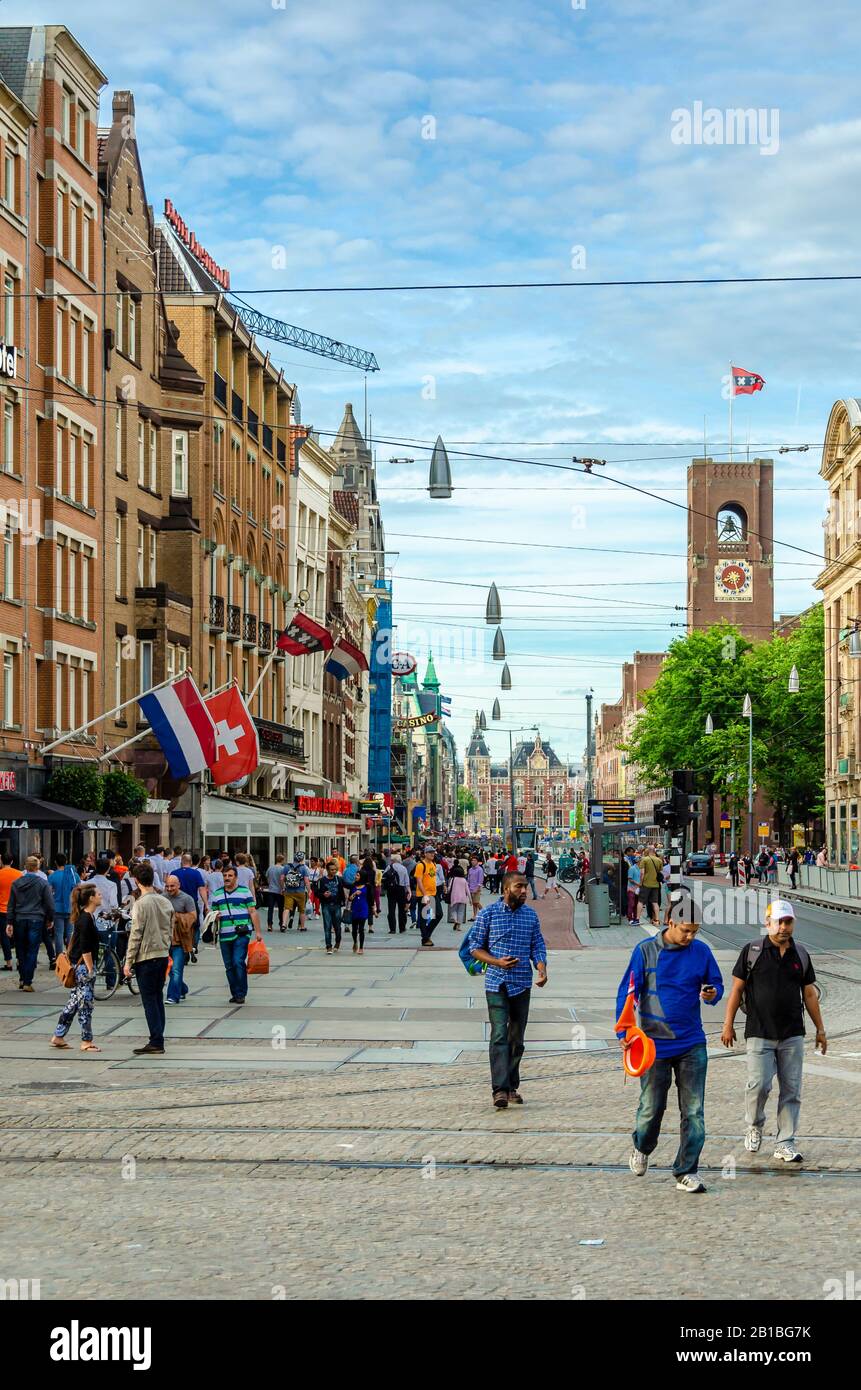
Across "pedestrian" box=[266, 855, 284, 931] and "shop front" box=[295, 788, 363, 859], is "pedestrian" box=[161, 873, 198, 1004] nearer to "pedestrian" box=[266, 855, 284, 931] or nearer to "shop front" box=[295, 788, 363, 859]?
"pedestrian" box=[266, 855, 284, 931]

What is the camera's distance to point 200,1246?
868cm

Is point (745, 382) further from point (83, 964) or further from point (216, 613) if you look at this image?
point (83, 964)

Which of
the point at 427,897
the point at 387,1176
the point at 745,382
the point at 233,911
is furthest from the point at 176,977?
the point at 745,382

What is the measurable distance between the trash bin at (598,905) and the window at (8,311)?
1756 centimetres

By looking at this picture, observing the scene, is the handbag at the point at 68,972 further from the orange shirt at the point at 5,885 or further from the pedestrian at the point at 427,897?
the pedestrian at the point at 427,897

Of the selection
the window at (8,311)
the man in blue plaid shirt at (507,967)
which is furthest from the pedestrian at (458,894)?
the man in blue plaid shirt at (507,967)

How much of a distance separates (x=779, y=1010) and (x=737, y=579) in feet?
411

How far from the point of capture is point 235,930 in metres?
21.3

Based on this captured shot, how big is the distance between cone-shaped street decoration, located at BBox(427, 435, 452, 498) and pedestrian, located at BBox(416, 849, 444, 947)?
8.79 meters

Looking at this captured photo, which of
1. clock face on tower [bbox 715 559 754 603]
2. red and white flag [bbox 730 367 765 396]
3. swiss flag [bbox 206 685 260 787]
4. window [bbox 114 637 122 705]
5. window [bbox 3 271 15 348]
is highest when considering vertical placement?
red and white flag [bbox 730 367 765 396]

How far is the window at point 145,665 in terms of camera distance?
45312mm

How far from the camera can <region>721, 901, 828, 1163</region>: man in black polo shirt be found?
36.3 feet

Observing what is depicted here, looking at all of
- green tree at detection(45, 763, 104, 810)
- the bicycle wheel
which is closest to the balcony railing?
green tree at detection(45, 763, 104, 810)
